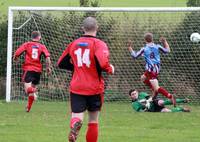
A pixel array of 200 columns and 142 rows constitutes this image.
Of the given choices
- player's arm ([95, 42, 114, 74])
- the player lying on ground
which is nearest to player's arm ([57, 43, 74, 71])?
player's arm ([95, 42, 114, 74])

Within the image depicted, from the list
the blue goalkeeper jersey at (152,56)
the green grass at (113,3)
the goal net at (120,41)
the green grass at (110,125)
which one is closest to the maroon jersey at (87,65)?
the green grass at (110,125)

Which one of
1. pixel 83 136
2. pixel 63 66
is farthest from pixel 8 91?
pixel 63 66

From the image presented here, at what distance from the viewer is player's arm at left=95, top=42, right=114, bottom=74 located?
9258mm

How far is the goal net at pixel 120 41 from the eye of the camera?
1905 centimetres

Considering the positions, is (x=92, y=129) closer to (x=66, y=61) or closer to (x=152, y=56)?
(x=66, y=61)

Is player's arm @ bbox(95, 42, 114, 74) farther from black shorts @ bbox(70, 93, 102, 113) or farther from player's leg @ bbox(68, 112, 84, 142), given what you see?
player's leg @ bbox(68, 112, 84, 142)

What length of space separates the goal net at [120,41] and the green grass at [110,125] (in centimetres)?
235

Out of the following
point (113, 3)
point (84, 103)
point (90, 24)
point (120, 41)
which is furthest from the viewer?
point (113, 3)

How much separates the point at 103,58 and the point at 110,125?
3811 millimetres

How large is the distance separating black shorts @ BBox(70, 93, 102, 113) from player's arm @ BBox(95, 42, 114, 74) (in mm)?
556

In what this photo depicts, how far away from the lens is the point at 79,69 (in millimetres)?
9555

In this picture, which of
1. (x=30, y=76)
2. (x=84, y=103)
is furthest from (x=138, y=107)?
(x=84, y=103)

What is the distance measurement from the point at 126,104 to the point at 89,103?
360 inches

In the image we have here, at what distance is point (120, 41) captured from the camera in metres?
19.5
